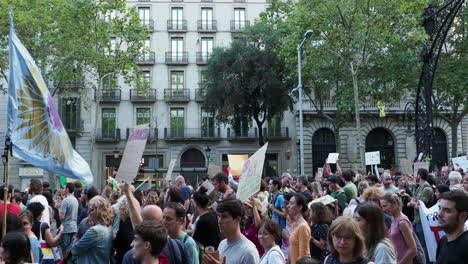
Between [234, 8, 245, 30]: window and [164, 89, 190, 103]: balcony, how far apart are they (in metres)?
7.25

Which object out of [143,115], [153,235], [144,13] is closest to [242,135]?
[143,115]

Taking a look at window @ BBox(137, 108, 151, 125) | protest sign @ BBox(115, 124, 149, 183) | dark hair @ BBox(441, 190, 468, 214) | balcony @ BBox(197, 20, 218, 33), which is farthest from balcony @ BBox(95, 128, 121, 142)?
dark hair @ BBox(441, 190, 468, 214)

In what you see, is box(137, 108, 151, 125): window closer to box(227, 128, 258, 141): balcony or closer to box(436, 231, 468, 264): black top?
box(227, 128, 258, 141): balcony

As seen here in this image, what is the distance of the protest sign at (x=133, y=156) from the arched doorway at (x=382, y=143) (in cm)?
3673

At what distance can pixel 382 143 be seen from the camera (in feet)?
130

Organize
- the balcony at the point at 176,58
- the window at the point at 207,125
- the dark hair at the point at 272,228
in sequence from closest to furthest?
the dark hair at the point at 272,228 < the window at the point at 207,125 < the balcony at the point at 176,58

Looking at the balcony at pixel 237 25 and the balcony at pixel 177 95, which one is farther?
the balcony at pixel 237 25

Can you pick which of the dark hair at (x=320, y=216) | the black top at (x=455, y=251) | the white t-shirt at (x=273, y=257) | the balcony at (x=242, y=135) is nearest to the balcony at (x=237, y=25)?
the balcony at (x=242, y=135)

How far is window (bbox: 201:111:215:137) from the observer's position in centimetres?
3997

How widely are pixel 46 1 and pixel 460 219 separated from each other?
1104 inches

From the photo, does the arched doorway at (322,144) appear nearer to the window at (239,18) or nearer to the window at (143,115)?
the window at (239,18)

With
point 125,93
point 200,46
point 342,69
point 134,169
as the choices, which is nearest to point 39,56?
point 125,93

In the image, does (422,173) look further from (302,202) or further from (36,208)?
(36,208)

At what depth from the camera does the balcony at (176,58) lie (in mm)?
40156
